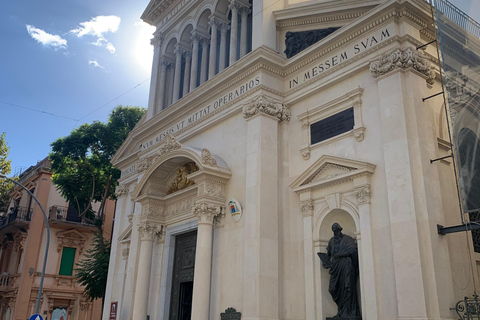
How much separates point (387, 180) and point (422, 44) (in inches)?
146

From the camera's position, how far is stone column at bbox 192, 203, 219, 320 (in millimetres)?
13055

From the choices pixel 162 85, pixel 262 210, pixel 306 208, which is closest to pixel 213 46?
pixel 162 85

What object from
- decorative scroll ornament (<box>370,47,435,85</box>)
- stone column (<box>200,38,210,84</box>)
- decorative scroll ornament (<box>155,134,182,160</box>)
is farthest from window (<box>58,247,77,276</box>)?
decorative scroll ornament (<box>370,47,435,85</box>)

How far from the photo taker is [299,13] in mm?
A: 14328

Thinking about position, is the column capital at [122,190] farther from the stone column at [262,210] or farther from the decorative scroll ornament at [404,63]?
the decorative scroll ornament at [404,63]

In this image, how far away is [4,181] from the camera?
32938 mm

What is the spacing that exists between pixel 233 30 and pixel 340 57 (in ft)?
16.7

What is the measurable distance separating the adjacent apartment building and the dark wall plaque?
74.0 feet

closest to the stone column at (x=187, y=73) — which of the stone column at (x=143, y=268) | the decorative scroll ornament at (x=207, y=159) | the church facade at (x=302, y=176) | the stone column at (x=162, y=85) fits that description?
the church facade at (x=302, y=176)

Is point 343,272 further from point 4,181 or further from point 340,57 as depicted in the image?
point 4,181

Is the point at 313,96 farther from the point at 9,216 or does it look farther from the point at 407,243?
the point at 9,216

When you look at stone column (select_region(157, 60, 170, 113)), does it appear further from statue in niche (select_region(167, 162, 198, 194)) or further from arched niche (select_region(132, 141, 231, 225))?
statue in niche (select_region(167, 162, 198, 194))

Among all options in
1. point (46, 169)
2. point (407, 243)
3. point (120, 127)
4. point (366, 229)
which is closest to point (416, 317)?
point (407, 243)

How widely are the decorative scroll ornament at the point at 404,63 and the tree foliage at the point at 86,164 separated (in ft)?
65.7
